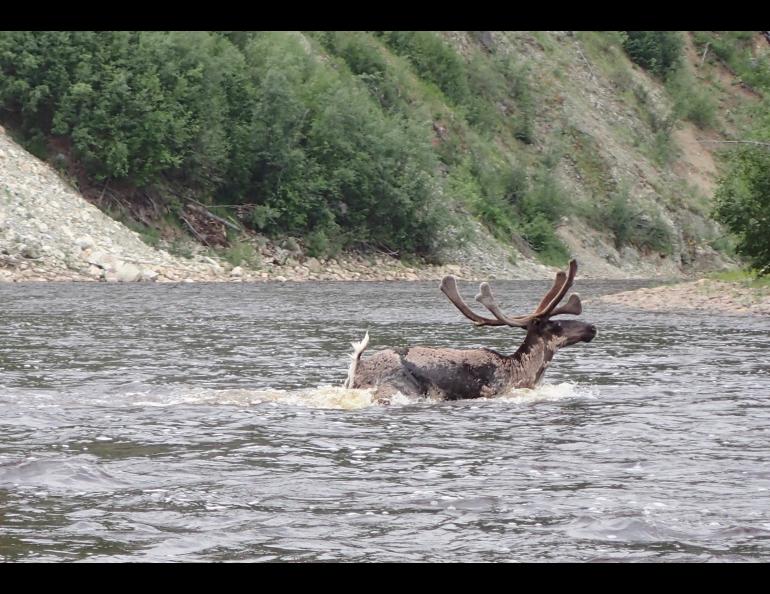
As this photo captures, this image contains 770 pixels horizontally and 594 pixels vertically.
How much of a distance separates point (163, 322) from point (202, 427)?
45.9 feet

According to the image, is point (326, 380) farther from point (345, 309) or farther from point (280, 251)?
point (280, 251)

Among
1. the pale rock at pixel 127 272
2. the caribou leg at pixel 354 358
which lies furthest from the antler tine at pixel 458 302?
the pale rock at pixel 127 272

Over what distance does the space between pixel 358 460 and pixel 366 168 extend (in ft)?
162

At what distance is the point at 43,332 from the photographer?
22.0 meters

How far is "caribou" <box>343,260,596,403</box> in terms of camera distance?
13.3 metres

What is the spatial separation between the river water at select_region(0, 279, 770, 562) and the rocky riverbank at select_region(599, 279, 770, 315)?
1081 cm

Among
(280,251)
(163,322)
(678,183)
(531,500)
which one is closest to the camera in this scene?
(531,500)

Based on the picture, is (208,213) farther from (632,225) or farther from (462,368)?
(462,368)

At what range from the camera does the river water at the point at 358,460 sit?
747cm

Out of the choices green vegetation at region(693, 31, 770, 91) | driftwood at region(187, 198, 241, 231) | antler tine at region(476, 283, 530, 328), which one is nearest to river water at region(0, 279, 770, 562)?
antler tine at region(476, 283, 530, 328)

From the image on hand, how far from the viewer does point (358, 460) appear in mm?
10102

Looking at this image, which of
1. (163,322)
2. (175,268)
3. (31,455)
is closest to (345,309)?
(163,322)

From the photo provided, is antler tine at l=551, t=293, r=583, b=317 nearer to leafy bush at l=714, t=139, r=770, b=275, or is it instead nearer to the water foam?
the water foam

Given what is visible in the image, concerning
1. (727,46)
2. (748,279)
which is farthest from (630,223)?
(748,279)
